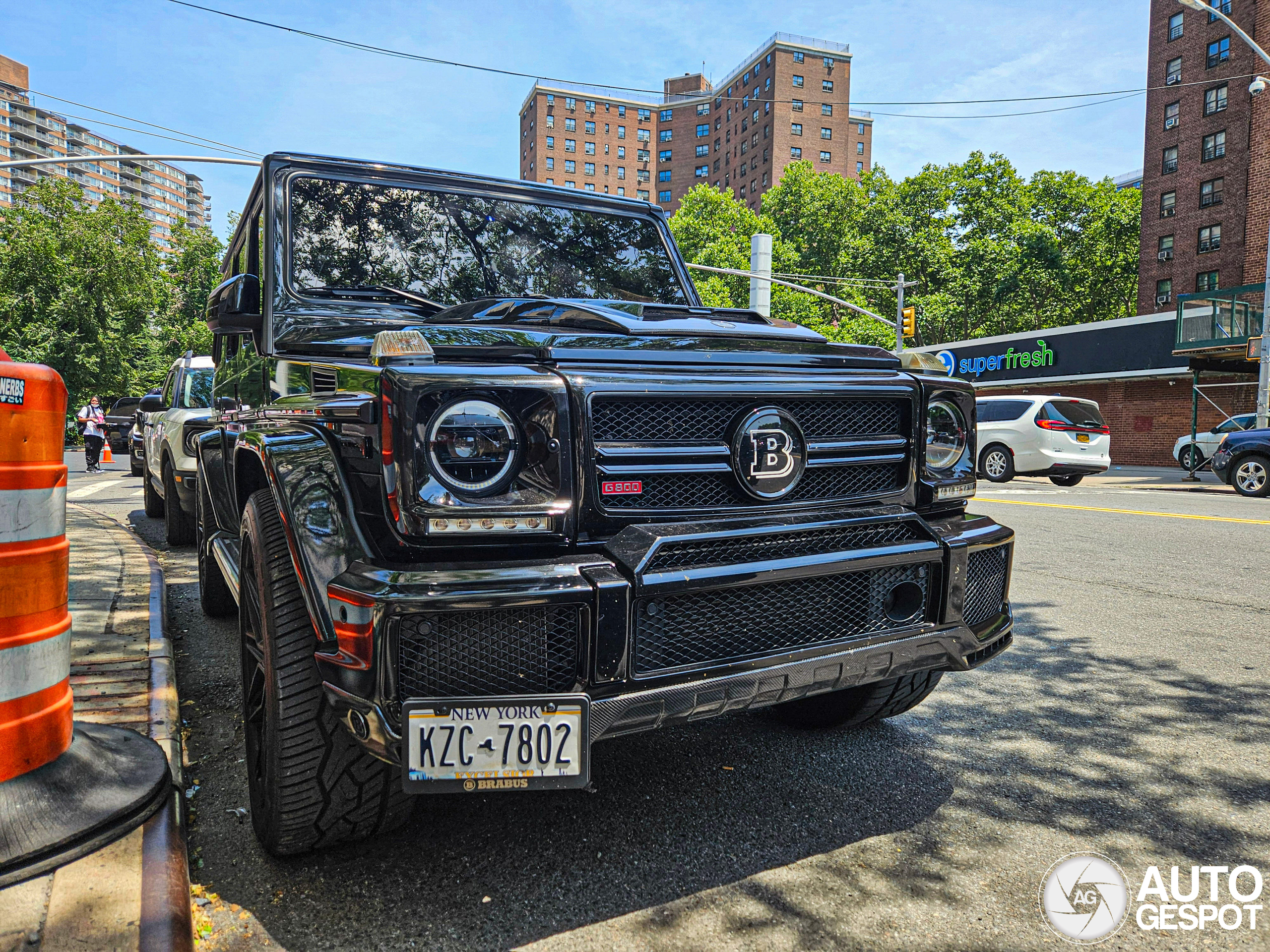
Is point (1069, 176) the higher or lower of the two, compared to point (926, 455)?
higher

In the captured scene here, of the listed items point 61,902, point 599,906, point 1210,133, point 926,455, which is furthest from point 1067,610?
point 1210,133

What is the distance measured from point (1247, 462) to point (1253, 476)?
0.90 feet

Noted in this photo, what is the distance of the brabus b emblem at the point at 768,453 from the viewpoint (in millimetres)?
2314

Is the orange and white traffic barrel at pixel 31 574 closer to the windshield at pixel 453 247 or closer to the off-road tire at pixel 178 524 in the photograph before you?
the windshield at pixel 453 247

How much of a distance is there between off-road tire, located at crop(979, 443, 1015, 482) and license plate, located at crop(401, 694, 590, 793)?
55.8ft

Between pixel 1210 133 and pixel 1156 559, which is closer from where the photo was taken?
pixel 1156 559

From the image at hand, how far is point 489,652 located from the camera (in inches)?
75.5

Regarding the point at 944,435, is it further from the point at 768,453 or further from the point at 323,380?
the point at 323,380

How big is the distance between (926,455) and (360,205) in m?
2.26

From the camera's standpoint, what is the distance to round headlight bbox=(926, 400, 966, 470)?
2.78 metres

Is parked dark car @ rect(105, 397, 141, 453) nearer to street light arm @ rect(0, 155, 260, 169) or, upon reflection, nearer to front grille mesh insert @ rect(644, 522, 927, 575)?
street light arm @ rect(0, 155, 260, 169)

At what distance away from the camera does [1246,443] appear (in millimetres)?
15086

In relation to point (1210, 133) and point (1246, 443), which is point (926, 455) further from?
point (1210, 133)

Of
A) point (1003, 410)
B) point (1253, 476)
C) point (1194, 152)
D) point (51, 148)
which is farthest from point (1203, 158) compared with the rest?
point (51, 148)
